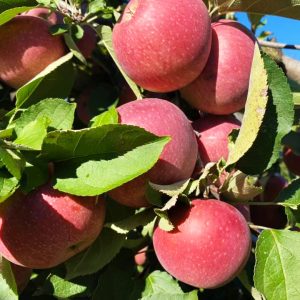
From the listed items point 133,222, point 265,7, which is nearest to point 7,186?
point 133,222

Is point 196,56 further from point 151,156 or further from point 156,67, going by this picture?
point 151,156

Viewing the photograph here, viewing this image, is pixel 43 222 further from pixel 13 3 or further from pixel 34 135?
pixel 13 3

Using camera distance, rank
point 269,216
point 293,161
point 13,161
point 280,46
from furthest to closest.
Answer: point 293,161, point 269,216, point 280,46, point 13,161

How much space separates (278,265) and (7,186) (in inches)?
20.9

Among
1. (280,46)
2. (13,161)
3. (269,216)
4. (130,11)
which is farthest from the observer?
(269,216)

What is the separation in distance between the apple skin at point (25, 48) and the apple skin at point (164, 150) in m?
0.35

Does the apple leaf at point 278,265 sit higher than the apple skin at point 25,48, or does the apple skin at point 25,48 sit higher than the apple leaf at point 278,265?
the apple skin at point 25,48

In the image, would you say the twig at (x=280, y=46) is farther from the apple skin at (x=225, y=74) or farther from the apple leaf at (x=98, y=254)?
the apple leaf at (x=98, y=254)

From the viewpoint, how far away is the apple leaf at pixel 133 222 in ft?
3.06

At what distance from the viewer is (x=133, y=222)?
95 centimetres

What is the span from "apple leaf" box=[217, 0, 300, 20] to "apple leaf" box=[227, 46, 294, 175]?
0.77ft

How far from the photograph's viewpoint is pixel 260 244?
95cm

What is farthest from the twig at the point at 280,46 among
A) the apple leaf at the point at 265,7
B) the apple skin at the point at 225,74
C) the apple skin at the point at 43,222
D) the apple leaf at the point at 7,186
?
the apple leaf at the point at 7,186

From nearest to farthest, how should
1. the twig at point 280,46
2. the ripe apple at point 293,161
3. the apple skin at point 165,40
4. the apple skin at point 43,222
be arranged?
the apple skin at point 43,222
the apple skin at point 165,40
the twig at point 280,46
the ripe apple at point 293,161
